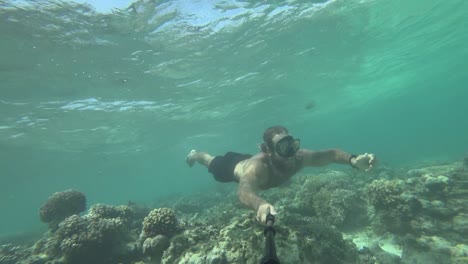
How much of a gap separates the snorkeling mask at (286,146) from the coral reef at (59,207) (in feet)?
29.5

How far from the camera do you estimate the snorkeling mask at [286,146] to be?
5.57 meters

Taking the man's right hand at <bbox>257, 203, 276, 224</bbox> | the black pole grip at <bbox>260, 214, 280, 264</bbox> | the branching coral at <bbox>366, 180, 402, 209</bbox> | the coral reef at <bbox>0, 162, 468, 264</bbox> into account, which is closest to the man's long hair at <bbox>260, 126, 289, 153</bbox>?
the coral reef at <bbox>0, 162, 468, 264</bbox>

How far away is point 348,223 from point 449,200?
2.99 metres

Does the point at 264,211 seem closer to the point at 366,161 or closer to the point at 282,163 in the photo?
the point at 282,163

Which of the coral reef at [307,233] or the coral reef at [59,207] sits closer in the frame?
the coral reef at [307,233]

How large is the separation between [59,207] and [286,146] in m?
9.38

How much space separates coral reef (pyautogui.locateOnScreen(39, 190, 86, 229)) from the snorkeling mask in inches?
354

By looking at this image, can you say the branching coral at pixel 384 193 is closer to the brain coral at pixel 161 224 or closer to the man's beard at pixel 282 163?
the man's beard at pixel 282 163

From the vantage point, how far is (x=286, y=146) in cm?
561

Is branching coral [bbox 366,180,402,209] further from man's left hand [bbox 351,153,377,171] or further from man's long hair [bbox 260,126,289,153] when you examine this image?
man's long hair [bbox 260,126,289,153]

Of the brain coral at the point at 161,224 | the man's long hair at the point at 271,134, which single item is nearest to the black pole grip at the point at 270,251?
the man's long hair at the point at 271,134

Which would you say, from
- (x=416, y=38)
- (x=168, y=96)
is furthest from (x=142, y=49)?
(x=416, y=38)

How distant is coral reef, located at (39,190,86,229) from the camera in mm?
10477

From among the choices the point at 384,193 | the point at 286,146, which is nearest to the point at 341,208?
the point at 384,193
